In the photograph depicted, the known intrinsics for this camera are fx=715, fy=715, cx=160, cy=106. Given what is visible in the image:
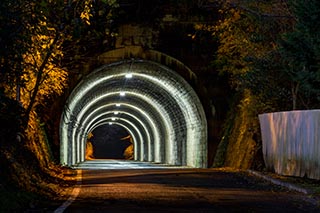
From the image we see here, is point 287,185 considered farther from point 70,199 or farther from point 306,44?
point 70,199

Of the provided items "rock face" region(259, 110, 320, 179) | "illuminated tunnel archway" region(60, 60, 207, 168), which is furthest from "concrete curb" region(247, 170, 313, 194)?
"illuminated tunnel archway" region(60, 60, 207, 168)

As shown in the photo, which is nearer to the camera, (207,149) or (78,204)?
(78,204)

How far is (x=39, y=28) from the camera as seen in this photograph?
16062 millimetres

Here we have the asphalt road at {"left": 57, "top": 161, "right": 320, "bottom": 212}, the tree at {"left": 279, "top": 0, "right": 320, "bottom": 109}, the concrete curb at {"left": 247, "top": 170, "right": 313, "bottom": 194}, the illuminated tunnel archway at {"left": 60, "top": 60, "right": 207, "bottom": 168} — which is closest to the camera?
the asphalt road at {"left": 57, "top": 161, "right": 320, "bottom": 212}

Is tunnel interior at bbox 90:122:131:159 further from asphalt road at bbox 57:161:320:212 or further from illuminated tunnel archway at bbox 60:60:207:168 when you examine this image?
asphalt road at bbox 57:161:320:212

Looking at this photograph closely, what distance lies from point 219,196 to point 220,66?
620 inches

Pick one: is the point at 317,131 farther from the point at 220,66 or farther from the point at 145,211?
the point at 220,66

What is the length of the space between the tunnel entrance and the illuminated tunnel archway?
3019cm

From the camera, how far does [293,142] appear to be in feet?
65.3

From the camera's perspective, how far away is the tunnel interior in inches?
3334

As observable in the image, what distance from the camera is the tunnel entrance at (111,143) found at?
277ft

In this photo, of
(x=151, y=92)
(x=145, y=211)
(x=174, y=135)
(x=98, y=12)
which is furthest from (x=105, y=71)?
(x=145, y=211)

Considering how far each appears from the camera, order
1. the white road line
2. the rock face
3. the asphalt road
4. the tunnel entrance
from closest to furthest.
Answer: the white road line, the asphalt road, the rock face, the tunnel entrance

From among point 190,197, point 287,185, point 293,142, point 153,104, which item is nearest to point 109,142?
point 153,104
